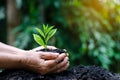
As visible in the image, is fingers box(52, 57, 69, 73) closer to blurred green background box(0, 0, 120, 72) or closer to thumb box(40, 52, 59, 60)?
thumb box(40, 52, 59, 60)

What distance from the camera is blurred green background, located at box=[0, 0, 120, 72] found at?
2998 mm

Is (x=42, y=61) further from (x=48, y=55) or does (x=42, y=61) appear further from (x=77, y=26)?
(x=77, y=26)

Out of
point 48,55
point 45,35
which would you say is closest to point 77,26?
point 45,35

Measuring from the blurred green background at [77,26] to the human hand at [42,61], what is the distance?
1.95 meters

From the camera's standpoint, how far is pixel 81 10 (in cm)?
304

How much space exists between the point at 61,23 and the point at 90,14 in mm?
249

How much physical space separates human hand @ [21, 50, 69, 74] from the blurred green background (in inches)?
76.8

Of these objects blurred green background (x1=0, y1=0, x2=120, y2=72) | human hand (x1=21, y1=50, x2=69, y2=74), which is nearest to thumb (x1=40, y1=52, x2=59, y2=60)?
human hand (x1=21, y1=50, x2=69, y2=74)

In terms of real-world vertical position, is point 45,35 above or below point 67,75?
above

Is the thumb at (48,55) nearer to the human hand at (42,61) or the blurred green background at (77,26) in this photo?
the human hand at (42,61)

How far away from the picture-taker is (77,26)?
10.1ft

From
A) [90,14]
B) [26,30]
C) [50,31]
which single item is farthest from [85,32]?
[50,31]

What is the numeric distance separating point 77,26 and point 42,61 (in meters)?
2.13

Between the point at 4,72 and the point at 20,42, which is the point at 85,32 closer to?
the point at 20,42
